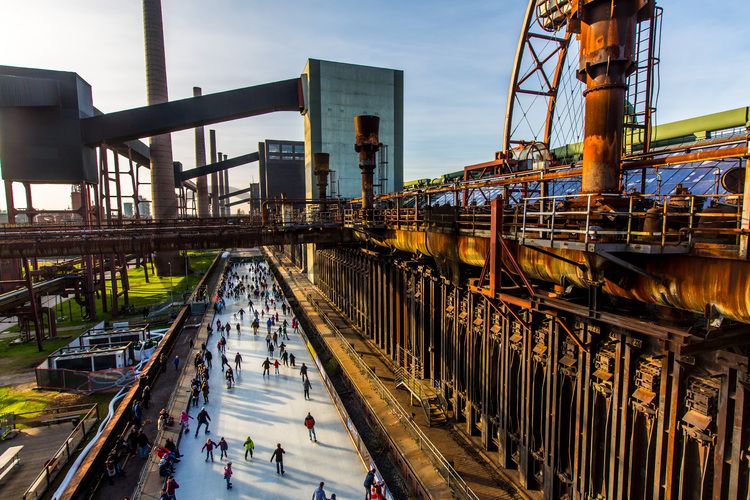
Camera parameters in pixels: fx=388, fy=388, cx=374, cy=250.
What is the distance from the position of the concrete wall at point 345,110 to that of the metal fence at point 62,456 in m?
36.5

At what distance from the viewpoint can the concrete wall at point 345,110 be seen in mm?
49784

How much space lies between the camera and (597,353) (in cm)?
844

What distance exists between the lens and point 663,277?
673 centimetres

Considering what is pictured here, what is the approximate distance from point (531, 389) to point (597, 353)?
2.48 meters

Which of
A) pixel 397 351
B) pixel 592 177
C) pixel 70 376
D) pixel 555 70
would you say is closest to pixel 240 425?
pixel 397 351

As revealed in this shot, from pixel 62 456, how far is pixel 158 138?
48.2m

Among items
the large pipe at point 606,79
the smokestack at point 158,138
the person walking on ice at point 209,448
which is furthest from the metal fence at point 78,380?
the smokestack at point 158,138

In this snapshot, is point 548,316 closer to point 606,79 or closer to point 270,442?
point 606,79

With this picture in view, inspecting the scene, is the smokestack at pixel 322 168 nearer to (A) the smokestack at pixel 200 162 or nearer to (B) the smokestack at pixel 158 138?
(B) the smokestack at pixel 158 138

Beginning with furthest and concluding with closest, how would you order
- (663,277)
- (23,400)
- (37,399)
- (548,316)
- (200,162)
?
(200,162), (37,399), (23,400), (548,316), (663,277)

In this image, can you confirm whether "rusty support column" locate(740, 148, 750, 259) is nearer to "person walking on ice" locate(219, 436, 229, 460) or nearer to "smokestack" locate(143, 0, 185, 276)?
"person walking on ice" locate(219, 436, 229, 460)

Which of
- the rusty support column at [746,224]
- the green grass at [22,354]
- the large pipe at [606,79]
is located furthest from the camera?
the green grass at [22,354]

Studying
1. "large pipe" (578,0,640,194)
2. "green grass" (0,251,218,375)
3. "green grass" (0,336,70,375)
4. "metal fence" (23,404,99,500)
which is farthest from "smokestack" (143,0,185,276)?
"large pipe" (578,0,640,194)

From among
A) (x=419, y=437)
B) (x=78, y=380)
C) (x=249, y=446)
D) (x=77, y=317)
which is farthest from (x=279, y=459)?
(x=77, y=317)
